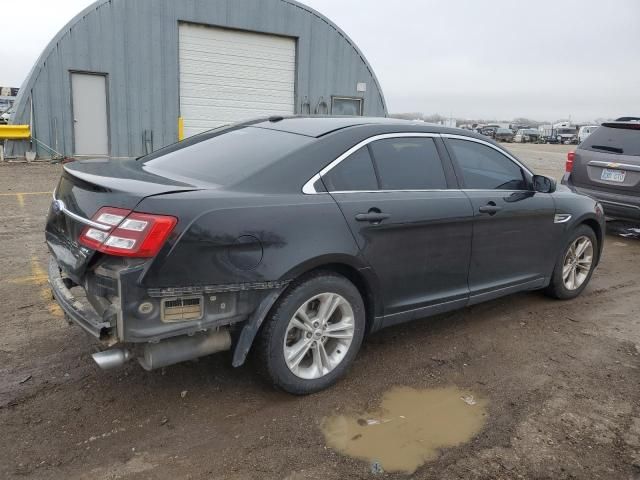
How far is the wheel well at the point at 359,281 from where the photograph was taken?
338cm

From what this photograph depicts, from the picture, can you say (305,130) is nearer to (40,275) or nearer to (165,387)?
(165,387)

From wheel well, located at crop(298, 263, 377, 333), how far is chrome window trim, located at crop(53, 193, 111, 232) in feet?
3.62

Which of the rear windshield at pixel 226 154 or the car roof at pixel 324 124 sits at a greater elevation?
the car roof at pixel 324 124

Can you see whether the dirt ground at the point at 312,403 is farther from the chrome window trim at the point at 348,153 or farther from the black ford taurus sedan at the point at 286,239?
the chrome window trim at the point at 348,153

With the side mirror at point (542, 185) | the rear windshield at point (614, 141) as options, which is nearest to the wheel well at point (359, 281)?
the side mirror at point (542, 185)

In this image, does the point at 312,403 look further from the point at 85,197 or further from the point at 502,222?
the point at 502,222

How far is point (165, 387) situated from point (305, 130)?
73.3 inches

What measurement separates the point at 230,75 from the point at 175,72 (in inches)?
69.5

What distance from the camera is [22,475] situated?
8.63 feet

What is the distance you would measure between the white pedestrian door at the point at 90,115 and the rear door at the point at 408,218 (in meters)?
13.9

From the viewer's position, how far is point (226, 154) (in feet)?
12.0

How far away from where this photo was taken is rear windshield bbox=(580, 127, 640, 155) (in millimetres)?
7988

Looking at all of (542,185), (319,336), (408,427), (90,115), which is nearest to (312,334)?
(319,336)

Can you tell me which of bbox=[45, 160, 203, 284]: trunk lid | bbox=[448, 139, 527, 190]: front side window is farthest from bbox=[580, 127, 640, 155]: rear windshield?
bbox=[45, 160, 203, 284]: trunk lid
